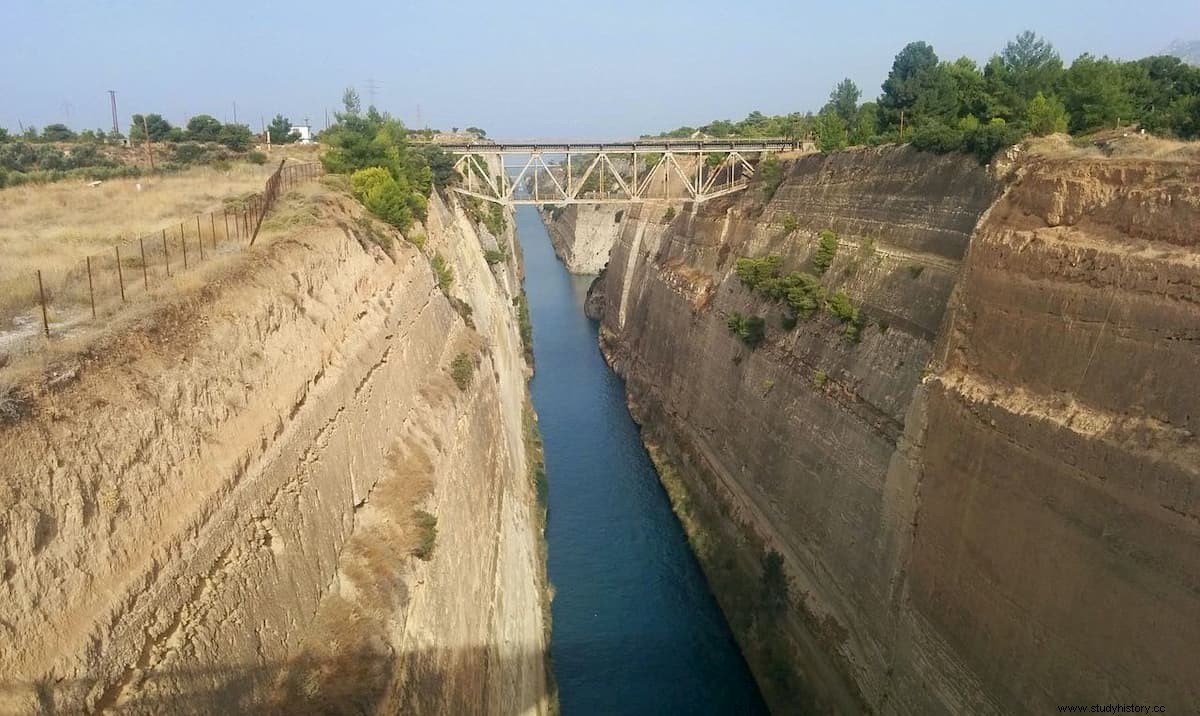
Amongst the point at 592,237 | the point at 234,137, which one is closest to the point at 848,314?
the point at 234,137

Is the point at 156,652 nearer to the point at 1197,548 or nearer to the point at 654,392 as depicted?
the point at 1197,548

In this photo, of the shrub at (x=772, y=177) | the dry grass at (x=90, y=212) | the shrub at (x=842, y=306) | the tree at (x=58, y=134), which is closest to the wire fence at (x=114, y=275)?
the dry grass at (x=90, y=212)

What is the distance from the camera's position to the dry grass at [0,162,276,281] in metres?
11.3

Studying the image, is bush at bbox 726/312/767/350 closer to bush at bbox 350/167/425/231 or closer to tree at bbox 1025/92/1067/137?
tree at bbox 1025/92/1067/137

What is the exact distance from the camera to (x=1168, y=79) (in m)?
19.2

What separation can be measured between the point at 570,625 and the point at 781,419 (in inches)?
256

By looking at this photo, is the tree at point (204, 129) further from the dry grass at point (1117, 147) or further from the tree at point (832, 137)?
the dry grass at point (1117, 147)

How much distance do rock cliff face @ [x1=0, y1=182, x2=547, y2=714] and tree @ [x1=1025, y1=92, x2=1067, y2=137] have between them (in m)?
11.6

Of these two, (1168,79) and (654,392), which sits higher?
(1168,79)

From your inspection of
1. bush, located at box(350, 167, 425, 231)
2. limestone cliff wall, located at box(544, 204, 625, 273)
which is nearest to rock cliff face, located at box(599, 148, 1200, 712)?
bush, located at box(350, 167, 425, 231)

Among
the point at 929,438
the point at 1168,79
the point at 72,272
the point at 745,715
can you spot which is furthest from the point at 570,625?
the point at 1168,79

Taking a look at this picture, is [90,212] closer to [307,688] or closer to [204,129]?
[307,688]

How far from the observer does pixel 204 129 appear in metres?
34.5

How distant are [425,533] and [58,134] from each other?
3539cm
